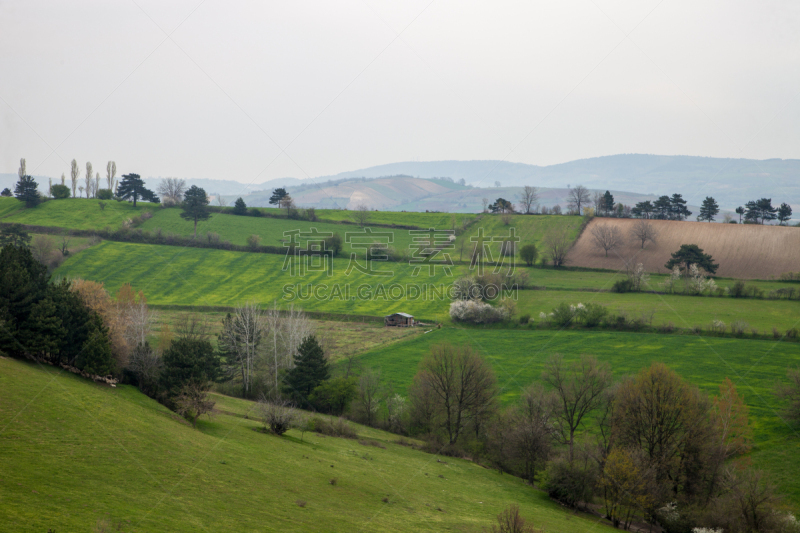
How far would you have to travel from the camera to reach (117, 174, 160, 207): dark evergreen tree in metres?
121

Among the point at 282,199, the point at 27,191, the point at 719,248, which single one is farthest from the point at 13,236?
the point at 719,248

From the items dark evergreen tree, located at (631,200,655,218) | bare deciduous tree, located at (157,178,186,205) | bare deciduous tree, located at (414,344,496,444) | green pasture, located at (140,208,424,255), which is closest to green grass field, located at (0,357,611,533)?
bare deciduous tree, located at (414,344,496,444)

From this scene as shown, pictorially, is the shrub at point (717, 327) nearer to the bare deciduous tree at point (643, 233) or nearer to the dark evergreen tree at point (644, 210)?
the bare deciduous tree at point (643, 233)

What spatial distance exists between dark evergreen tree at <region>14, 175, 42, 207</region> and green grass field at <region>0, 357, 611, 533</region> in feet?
343

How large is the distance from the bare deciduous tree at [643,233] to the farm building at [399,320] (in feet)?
179

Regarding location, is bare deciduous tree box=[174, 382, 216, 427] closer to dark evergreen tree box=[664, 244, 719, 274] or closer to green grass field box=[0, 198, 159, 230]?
dark evergreen tree box=[664, 244, 719, 274]

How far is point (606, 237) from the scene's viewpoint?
102 m

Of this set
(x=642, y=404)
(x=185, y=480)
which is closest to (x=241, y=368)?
(x=185, y=480)

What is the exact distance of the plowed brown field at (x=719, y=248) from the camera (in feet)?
281

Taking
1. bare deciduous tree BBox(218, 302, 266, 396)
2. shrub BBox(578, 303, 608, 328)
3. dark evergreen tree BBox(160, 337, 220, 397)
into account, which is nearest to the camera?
dark evergreen tree BBox(160, 337, 220, 397)

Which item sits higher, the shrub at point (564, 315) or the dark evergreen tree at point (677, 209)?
the dark evergreen tree at point (677, 209)

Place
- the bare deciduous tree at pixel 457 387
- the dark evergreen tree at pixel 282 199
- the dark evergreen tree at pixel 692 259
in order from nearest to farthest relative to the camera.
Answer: the bare deciduous tree at pixel 457 387
the dark evergreen tree at pixel 692 259
the dark evergreen tree at pixel 282 199

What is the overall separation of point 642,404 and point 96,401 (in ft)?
126

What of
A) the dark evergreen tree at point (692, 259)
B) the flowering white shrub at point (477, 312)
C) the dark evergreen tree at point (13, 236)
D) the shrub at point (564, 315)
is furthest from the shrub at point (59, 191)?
the dark evergreen tree at point (692, 259)
